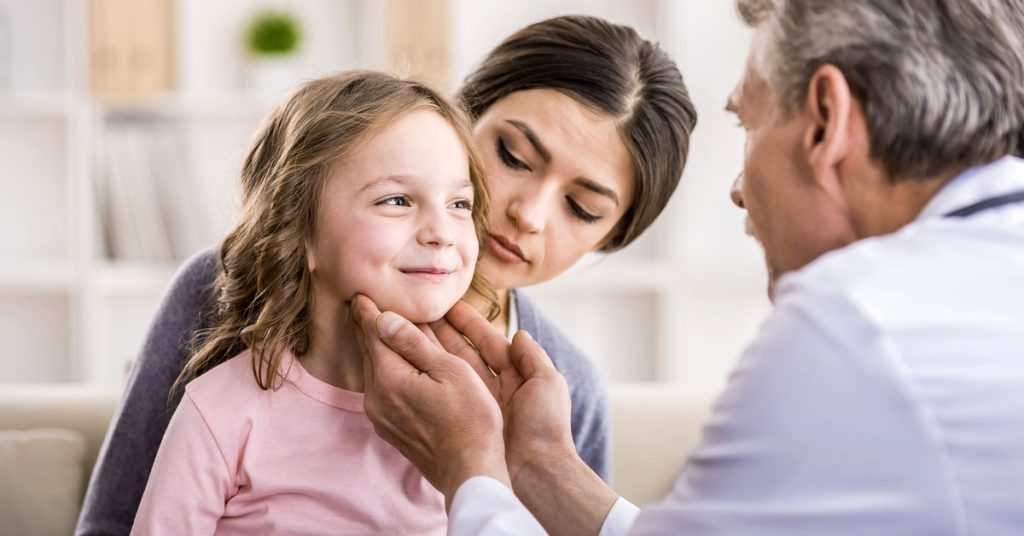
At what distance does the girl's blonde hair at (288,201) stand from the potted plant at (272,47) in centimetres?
231

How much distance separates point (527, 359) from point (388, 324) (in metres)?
0.20

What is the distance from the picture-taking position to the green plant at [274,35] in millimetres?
3754

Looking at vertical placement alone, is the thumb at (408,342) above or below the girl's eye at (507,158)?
below

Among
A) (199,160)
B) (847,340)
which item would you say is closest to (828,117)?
(847,340)

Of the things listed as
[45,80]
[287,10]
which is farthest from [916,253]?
[45,80]

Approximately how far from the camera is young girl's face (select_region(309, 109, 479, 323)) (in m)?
1.40

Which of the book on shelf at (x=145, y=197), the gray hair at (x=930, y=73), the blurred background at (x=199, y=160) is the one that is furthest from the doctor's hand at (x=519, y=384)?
the book on shelf at (x=145, y=197)

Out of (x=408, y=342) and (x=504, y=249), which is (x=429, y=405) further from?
Result: (x=504, y=249)

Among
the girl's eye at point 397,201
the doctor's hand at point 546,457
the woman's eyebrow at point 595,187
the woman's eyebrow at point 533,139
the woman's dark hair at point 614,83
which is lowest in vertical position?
the doctor's hand at point 546,457

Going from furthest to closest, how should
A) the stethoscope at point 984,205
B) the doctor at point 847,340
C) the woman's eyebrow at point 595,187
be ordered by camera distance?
the woman's eyebrow at point 595,187 < the stethoscope at point 984,205 < the doctor at point 847,340

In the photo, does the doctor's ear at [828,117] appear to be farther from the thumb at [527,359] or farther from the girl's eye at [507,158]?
the girl's eye at [507,158]

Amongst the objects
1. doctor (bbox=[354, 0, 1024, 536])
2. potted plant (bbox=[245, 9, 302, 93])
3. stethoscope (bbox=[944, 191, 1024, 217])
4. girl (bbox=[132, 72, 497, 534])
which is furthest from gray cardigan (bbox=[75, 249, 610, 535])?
potted plant (bbox=[245, 9, 302, 93])

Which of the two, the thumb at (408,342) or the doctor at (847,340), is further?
the thumb at (408,342)

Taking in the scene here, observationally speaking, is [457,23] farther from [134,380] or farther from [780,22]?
[780,22]
